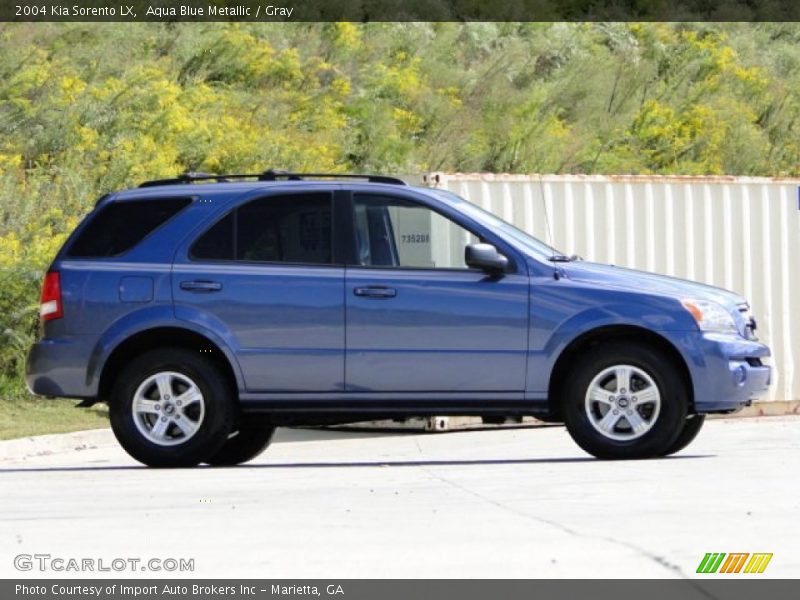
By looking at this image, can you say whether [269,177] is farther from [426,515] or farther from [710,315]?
[426,515]

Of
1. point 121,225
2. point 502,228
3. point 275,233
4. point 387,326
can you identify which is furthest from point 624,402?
point 121,225

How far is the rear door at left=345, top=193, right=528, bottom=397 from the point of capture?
1261cm

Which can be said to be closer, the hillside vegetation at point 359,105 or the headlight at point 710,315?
the headlight at point 710,315

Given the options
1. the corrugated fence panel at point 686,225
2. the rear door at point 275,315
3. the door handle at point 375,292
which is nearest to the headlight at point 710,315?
the door handle at point 375,292

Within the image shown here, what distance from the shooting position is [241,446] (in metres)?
14.0

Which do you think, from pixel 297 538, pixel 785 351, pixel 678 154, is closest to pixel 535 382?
pixel 297 538

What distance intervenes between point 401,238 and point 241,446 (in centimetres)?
207

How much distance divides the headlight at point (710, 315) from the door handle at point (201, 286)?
3078 mm

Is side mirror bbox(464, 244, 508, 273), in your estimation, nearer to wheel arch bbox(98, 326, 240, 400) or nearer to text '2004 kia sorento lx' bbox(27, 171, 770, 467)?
text '2004 kia sorento lx' bbox(27, 171, 770, 467)

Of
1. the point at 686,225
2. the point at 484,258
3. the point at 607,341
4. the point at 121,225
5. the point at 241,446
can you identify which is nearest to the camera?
the point at 484,258

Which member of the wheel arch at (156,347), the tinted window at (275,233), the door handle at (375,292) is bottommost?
Result: the wheel arch at (156,347)

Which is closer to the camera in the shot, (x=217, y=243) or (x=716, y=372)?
(x=716, y=372)

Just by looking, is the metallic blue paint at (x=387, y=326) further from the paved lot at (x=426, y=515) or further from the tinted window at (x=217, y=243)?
the paved lot at (x=426, y=515)

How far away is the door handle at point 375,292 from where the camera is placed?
12656mm
